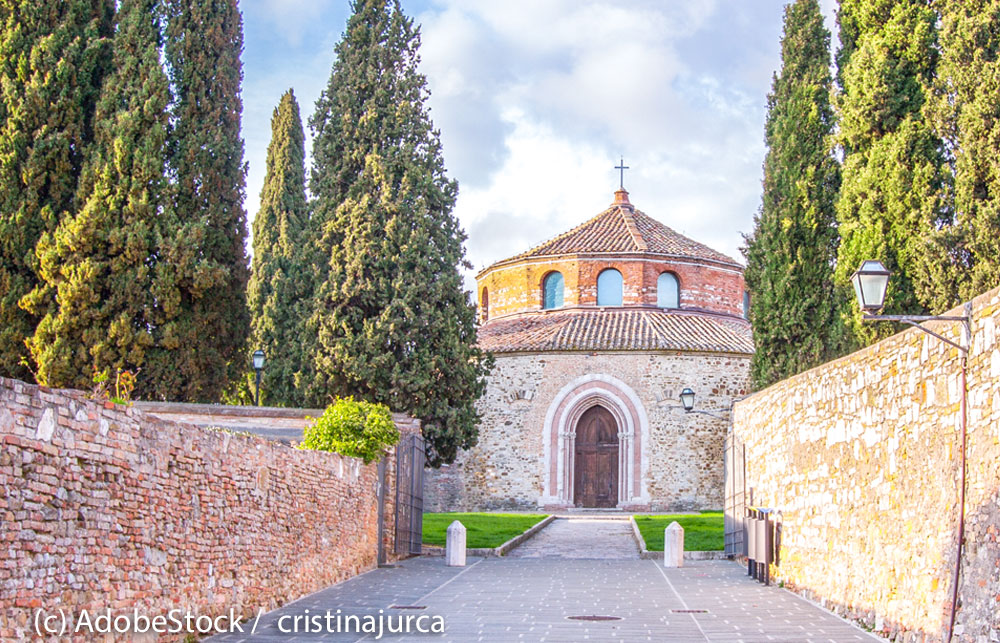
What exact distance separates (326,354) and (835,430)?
1326 centimetres

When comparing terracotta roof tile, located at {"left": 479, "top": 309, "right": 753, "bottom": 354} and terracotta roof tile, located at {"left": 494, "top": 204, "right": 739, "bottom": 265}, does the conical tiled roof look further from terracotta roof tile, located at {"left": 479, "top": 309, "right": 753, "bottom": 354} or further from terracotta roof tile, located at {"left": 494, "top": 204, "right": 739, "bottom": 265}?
terracotta roof tile, located at {"left": 479, "top": 309, "right": 753, "bottom": 354}

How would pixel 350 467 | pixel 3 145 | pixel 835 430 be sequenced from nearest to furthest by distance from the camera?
pixel 835 430 → pixel 350 467 → pixel 3 145

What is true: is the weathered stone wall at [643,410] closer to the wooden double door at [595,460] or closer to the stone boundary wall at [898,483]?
the wooden double door at [595,460]

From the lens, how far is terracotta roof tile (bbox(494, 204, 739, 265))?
37.2m

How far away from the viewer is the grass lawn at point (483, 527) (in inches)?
886

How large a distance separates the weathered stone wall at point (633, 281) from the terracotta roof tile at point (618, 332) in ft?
1.71

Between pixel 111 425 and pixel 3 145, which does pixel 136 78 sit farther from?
pixel 111 425

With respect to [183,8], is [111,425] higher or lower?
lower

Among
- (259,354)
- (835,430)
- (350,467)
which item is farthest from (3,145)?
(835,430)

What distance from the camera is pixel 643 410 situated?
33.0 meters

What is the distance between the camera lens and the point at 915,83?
17000 mm

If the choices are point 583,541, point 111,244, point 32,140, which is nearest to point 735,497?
point 583,541

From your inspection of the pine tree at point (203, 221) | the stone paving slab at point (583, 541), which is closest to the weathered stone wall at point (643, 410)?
the stone paving slab at point (583, 541)

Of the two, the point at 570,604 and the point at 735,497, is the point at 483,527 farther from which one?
the point at 570,604
